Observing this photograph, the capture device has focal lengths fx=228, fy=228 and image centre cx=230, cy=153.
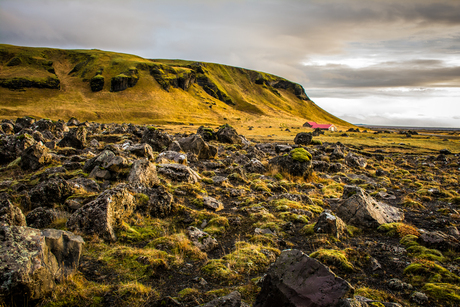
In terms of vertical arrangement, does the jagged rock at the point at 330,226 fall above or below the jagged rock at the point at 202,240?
above

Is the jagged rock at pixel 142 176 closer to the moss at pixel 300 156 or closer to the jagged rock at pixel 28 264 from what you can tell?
the jagged rock at pixel 28 264

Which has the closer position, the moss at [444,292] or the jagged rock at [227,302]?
the jagged rock at [227,302]

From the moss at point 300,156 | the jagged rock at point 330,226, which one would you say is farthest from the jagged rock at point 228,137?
the jagged rock at point 330,226

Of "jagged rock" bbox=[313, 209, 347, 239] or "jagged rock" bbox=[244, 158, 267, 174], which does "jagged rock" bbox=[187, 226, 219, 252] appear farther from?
"jagged rock" bbox=[244, 158, 267, 174]

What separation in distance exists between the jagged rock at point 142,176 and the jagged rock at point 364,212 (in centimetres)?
963

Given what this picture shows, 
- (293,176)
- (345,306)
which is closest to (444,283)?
(345,306)

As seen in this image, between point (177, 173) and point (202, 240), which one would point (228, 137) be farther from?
point (202, 240)

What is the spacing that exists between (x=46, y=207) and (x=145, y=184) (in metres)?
3.89

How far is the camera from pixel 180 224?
9.73 m

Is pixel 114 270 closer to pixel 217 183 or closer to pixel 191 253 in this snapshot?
pixel 191 253

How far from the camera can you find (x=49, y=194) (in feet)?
31.2

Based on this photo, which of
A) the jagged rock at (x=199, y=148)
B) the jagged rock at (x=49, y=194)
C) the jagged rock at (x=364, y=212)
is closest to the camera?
the jagged rock at (x=49, y=194)

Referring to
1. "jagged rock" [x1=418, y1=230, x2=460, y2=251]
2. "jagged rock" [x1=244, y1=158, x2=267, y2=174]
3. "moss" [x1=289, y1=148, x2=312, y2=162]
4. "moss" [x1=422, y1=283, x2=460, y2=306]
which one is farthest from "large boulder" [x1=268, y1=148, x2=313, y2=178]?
"moss" [x1=422, y1=283, x2=460, y2=306]

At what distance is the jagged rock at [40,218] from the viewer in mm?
7887
